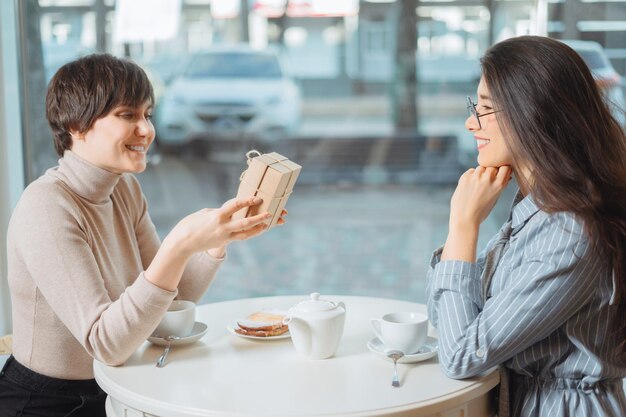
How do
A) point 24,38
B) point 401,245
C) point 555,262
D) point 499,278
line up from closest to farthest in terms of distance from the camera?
point 555,262, point 499,278, point 24,38, point 401,245

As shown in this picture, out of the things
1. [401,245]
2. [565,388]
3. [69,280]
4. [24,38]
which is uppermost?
[24,38]

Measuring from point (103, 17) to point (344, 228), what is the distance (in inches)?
86.3

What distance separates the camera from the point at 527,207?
4.63 feet

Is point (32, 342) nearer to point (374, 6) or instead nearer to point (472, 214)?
point (472, 214)

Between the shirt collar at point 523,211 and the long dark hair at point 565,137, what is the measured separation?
35 mm

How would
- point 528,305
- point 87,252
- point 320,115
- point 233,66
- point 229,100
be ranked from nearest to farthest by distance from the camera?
point 528,305 < point 87,252 < point 233,66 < point 229,100 < point 320,115

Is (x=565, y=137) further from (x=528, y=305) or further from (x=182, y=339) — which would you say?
(x=182, y=339)

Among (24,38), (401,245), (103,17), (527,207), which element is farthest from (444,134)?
(527,207)

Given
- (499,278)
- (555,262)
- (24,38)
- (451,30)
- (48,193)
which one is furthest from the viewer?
(451,30)

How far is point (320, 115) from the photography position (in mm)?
5453

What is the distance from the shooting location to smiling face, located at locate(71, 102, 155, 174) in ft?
5.26

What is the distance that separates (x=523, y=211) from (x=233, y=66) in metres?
3.68

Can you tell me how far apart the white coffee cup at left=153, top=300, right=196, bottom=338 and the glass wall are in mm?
2464

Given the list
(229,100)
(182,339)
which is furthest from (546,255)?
(229,100)
